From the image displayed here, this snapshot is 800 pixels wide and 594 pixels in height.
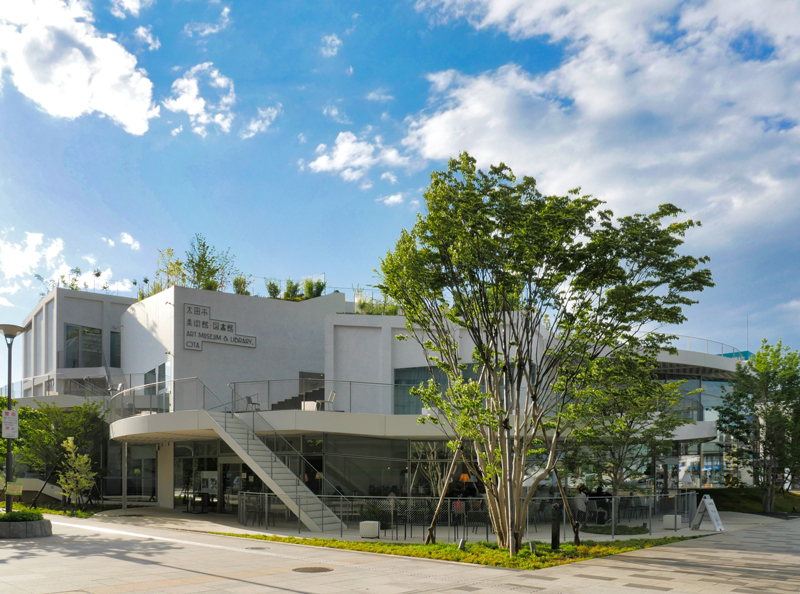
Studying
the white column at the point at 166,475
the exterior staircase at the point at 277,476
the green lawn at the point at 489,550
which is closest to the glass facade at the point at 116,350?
the white column at the point at 166,475

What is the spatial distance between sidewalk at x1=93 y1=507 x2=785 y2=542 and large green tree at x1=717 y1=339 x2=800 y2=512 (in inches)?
204

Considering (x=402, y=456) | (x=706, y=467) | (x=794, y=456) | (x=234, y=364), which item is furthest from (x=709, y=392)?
(x=234, y=364)

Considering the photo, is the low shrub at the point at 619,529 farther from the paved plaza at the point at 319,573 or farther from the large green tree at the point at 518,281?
the large green tree at the point at 518,281

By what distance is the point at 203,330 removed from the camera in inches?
1232

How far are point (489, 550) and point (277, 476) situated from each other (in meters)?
8.51

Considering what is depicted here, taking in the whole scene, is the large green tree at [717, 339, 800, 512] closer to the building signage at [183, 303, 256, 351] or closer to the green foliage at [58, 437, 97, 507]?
the building signage at [183, 303, 256, 351]

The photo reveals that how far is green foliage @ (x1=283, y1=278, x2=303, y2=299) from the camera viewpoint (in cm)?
4016

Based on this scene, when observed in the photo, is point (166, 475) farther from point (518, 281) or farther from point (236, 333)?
point (518, 281)

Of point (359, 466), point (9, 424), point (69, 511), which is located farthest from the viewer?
point (69, 511)

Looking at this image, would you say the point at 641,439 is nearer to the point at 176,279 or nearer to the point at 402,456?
the point at 402,456

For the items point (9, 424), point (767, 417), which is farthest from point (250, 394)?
point (767, 417)

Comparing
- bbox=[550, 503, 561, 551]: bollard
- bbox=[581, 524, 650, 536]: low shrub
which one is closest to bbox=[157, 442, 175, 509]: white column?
bbox=[581, 524, 650, 536]: low shrub

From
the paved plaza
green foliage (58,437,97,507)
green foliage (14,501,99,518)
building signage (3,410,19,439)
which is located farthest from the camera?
green foliage (14,501,99,518)

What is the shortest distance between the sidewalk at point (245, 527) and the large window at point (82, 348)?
43.4ft
